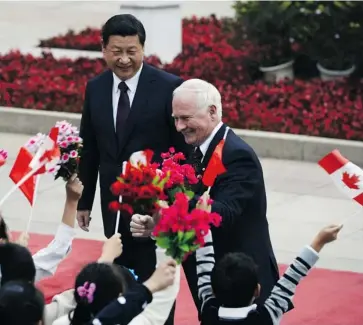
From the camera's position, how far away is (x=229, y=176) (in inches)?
222

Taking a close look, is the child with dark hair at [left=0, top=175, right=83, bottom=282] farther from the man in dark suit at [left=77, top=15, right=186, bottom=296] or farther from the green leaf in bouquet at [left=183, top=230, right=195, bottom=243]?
the green leaf in bouquet at [left=183, top=230, right=195, bottom=243]

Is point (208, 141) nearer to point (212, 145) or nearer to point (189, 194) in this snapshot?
point (212, 145)

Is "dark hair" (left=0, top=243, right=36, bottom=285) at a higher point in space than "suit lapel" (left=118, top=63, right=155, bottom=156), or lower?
lower

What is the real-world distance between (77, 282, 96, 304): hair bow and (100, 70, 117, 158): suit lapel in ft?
6.65

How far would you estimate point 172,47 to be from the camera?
46.6ft

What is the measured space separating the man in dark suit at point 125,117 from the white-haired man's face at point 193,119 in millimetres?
935

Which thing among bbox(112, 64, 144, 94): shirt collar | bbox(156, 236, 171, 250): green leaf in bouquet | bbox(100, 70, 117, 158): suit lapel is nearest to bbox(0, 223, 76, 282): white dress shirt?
bbox(156, 236, 171, 250): green leaf in bouquet

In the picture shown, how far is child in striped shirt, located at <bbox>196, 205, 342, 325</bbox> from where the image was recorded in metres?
4.96

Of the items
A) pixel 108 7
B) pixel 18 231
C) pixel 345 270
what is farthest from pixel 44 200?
pixel 108 7

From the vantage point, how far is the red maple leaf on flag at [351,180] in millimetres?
5637

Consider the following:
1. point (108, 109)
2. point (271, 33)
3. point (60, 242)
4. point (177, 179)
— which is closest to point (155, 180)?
point (177, 179)

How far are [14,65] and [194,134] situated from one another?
27.5 ft

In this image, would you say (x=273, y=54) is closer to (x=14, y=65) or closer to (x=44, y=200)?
(x=14, y=65)

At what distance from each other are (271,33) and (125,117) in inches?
299
